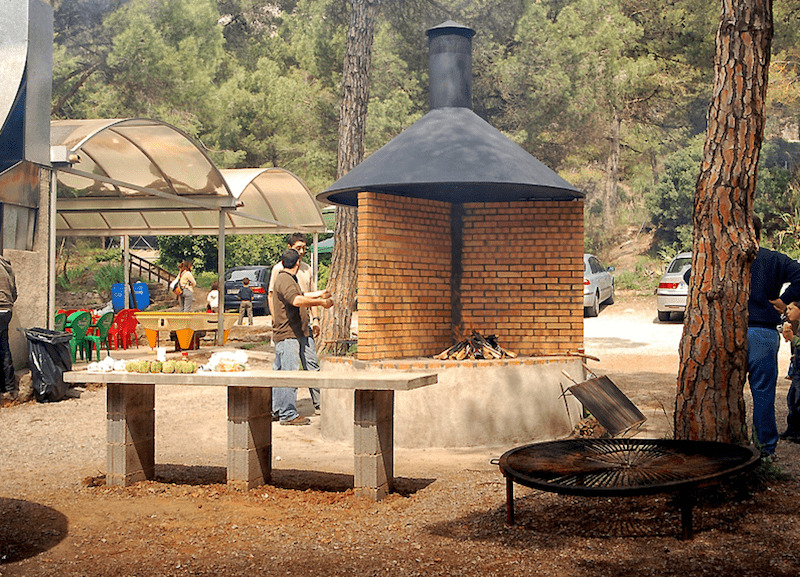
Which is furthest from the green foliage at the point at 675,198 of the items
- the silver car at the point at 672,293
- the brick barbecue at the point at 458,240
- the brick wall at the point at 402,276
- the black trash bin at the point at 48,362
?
the black trash bin at the point at 48,362

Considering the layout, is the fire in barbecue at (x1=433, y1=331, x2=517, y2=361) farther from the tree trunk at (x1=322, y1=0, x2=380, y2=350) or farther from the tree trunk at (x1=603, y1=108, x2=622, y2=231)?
the tree trunk at (x1=603, y1=108, x2=622, y2=231)

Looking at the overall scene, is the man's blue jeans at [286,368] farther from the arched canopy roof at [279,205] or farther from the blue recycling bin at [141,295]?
the blue recycling bin at [141,295]

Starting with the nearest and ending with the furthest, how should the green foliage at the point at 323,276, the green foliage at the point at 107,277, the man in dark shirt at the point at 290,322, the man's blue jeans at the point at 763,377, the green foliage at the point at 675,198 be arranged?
the man's blue jeans at the point at 763,377 → the man in dark shirt at the point at 290,322 → the green foliage at the point at 107,277 → the green foliage at the point at 675,198 → the green foliage at the point at 323,276

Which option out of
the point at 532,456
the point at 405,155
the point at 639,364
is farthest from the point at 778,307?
the point at 639,364

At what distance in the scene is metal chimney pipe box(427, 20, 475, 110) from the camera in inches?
370

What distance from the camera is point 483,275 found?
9047mm

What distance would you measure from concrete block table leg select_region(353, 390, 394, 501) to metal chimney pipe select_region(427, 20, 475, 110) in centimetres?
454

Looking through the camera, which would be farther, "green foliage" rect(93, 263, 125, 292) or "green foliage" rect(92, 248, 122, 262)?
"green foliage" rect(92, 248, 122, 262)

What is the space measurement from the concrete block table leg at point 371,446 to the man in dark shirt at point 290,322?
2944 millimetres

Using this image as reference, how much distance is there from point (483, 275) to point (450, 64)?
2.39 metres

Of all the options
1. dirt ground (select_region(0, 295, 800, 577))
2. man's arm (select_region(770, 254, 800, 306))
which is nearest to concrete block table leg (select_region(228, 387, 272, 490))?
dirt ground (select_region(0, 295, 800, 577))

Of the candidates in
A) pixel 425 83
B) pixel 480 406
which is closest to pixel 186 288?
pixel 480 406

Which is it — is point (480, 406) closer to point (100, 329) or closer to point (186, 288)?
point (100, 329)

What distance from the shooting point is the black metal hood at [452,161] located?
8133mm
